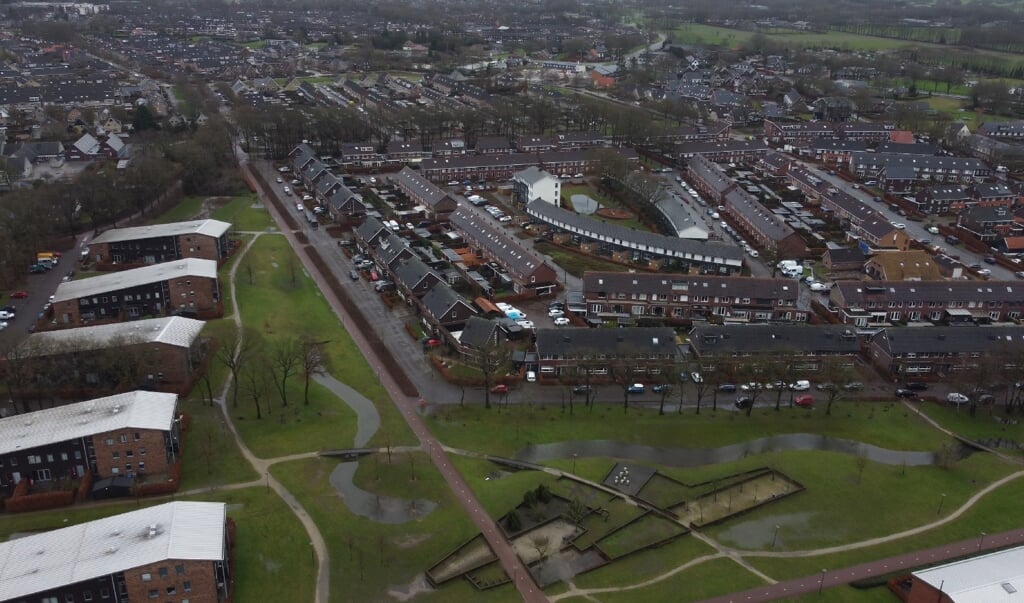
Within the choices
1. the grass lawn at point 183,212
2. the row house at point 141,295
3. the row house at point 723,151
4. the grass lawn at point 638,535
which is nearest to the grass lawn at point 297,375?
the row house at point 141,295

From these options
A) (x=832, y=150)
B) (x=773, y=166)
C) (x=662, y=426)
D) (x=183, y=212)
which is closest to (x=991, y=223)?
(x=773, y=166)

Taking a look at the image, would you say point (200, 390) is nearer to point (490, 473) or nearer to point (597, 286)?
point (490, 473)

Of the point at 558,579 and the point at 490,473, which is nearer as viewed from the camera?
the point at 558,579

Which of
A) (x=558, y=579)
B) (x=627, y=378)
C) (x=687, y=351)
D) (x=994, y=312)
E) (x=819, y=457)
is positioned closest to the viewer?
(x=558, y=579)

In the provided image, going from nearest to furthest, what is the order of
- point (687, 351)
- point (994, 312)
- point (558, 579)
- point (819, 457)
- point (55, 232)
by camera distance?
point (558, 579), point (819, 457), point (687, 351), point (994, 312), point (55, 232)

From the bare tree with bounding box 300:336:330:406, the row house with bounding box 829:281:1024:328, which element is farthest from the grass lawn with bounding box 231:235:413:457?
the row house with bounding box 829:281:1024:328

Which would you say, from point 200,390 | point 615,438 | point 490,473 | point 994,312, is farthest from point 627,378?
point 994,312

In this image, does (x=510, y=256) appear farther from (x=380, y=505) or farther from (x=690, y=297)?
(x=380, y=505)
